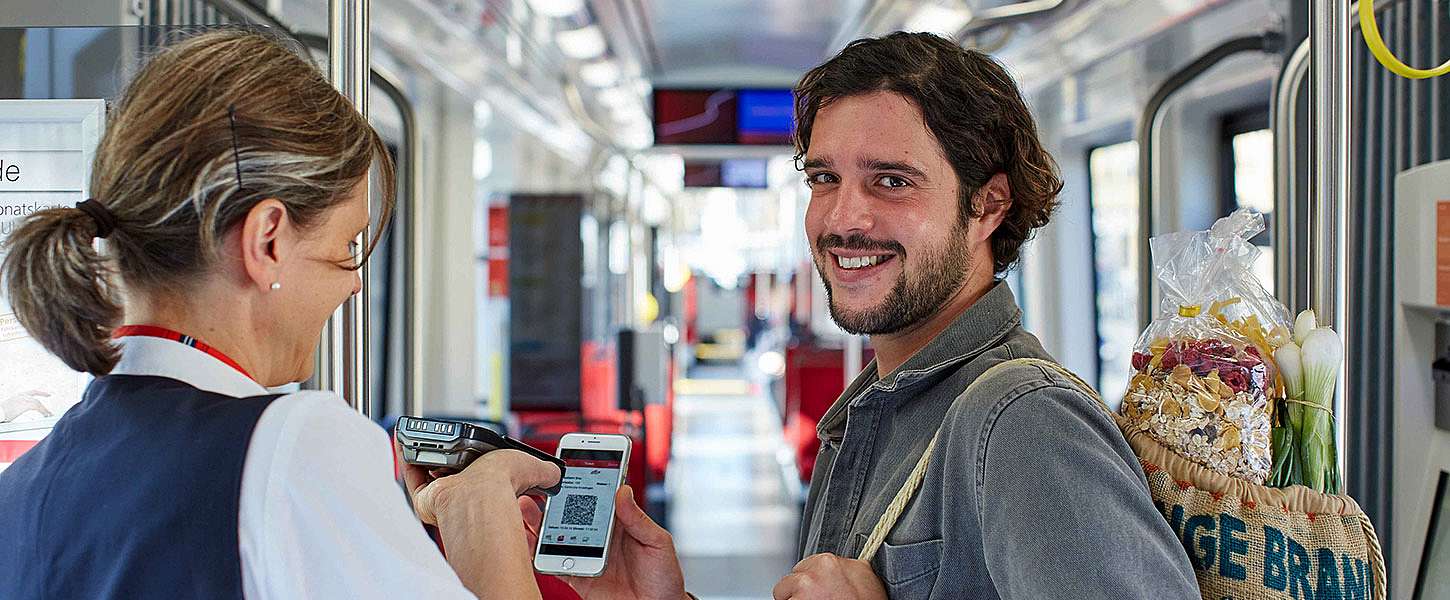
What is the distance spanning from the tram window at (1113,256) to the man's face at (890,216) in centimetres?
568

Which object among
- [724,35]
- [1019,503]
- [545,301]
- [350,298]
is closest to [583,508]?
[350,298]

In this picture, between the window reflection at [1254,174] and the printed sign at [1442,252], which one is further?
the window reflection at [1254,174]

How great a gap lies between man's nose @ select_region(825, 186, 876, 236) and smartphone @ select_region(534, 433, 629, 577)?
0.40 m

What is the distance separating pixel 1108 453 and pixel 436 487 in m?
0.73

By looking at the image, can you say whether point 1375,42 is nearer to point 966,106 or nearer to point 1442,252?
point 966,106

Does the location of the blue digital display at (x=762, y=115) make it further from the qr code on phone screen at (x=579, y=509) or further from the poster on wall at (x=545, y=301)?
the qr code on phone screen at (x=579, y=509)

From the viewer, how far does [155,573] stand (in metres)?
0.98

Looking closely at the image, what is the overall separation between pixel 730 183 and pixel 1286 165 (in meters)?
8.47

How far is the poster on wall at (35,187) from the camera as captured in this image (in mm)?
1565

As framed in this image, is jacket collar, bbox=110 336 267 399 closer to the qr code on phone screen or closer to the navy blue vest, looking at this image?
the navy blue vest

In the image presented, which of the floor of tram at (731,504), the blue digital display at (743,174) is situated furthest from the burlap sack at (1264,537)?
the blue digital display at (743,174)

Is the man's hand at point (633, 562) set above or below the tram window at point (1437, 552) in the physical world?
above

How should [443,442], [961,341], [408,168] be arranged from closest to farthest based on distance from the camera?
[443,442] < [961,341] < [408,168]

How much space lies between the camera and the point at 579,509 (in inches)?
66.1
